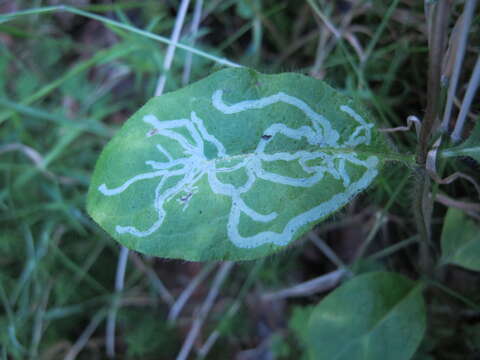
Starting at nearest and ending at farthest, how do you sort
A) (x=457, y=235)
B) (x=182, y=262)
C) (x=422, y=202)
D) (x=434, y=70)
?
1. (x=434, y=70)
2. (x=422, y=202)
3. (x=457, y=235)
4. (x=182, y=262)

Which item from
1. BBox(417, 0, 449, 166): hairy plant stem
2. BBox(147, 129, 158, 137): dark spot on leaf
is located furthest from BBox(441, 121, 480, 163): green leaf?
BBox(147, 129, 158, 137): dark spot on leaf

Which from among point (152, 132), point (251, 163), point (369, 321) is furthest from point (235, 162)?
point (369, 321)

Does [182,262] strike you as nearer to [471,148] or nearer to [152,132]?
[152,132]

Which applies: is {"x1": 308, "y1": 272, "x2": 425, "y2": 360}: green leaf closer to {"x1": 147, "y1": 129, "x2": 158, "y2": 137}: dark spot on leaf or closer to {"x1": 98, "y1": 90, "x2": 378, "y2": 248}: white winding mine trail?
{"x1": 98, "y1": 90, "x2": 378, "y2": 248}: white winding mine trail

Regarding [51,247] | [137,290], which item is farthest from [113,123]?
[137,290]

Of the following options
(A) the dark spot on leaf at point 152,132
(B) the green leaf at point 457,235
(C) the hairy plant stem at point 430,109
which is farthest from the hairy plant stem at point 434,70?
(A) the dark spot on leaf at point 152,132

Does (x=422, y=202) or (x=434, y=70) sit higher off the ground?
(x=434, y=70)

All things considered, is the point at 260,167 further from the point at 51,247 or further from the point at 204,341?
the point at 51,247

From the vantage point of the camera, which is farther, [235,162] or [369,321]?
[369,321]

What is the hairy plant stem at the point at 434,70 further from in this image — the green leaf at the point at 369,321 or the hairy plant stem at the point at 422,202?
the green leaf at the point at 369,321
